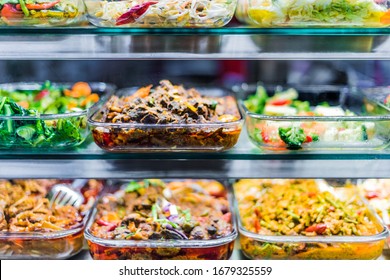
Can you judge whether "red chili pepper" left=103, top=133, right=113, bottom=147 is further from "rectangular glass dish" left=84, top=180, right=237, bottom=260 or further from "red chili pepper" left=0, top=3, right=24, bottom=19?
"red chili pepper" left=0, top=3, right=24, bottom=19

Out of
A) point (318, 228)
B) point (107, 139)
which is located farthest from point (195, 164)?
point (318, 228)

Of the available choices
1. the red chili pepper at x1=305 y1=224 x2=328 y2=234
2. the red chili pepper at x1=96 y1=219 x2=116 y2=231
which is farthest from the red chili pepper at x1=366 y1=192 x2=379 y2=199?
the red chili pepper at x1=96 y1=219 x2=116 y2=231

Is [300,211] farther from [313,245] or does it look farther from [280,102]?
[280,102]

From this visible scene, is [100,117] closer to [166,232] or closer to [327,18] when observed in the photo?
[166,232]

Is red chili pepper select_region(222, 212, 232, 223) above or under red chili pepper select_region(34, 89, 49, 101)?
under

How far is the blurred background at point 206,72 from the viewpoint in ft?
6.68

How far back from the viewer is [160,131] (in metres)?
1.52

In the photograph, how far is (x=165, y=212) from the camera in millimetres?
1816

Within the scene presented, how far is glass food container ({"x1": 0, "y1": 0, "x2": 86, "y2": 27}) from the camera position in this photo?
4.74 feet

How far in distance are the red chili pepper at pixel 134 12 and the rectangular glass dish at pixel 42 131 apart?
1.17ft

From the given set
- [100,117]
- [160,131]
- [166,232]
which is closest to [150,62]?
[100,117]

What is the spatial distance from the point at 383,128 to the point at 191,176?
0.69 meters

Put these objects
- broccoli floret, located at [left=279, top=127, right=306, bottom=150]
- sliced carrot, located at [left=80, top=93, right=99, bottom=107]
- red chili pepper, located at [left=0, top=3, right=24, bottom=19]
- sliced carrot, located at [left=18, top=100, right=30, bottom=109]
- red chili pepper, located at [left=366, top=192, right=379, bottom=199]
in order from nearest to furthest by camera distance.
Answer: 1. red chili pepper, located at [left=0, top=3, right=24, bottom=19]
2. broccoli floret, located at [left=279, top=127, right=306, bottom=150]
3. sliced carrot, located at [left=18, top=100, right=30, bottom=109]
4. sliced carrot, located at [left=80, top=93, right=99, bottom=107]
5. red chili pepper, located at [left=366, top=192, right=379, bottom=199]

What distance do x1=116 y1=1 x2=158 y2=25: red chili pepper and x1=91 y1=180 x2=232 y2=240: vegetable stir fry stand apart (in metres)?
0.74
